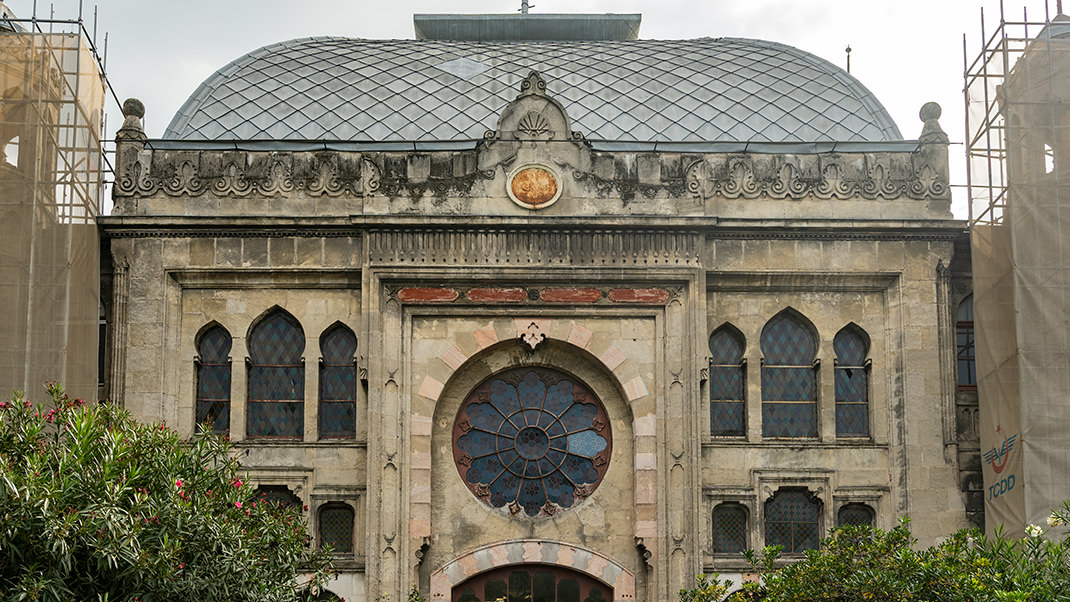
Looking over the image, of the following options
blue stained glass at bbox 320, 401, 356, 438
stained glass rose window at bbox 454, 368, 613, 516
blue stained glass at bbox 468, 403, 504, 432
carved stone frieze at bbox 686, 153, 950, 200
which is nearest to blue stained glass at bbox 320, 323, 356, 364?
blue stained glass at bbox 320, 401, 356, 438

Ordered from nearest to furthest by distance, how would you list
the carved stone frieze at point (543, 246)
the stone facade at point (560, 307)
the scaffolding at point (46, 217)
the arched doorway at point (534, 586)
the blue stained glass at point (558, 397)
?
the scaffolding at point (46, 217) → the arched doorway at point (534, 586) → the stone facade at point (560, 307) → the carved stone frieze at point (543, 246) → the blue stained glass at point (558, 397)

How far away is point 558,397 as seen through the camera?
97.1 ft

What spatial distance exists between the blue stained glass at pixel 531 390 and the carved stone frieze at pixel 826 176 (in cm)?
500

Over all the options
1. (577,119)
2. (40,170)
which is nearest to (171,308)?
(40,170)

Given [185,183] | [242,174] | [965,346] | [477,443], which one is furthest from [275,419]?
[965,346]

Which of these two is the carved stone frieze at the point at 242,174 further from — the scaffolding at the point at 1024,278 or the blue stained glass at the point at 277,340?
the scaffolding at the point at 1024,278

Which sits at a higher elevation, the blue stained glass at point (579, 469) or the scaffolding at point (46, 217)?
the scaffolding at point (46, 217)

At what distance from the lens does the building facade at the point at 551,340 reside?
1126 inches

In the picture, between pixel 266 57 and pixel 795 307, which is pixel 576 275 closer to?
pixel 795 307

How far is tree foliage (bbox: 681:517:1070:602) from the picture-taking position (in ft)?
68.0

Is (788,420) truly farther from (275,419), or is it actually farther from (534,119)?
(275,419)

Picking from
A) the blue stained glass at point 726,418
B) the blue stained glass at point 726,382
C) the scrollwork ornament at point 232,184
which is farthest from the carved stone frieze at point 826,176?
the scrollwork ornament at point 232,184

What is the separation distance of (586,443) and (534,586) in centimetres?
294

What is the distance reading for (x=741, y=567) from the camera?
28609 mm
